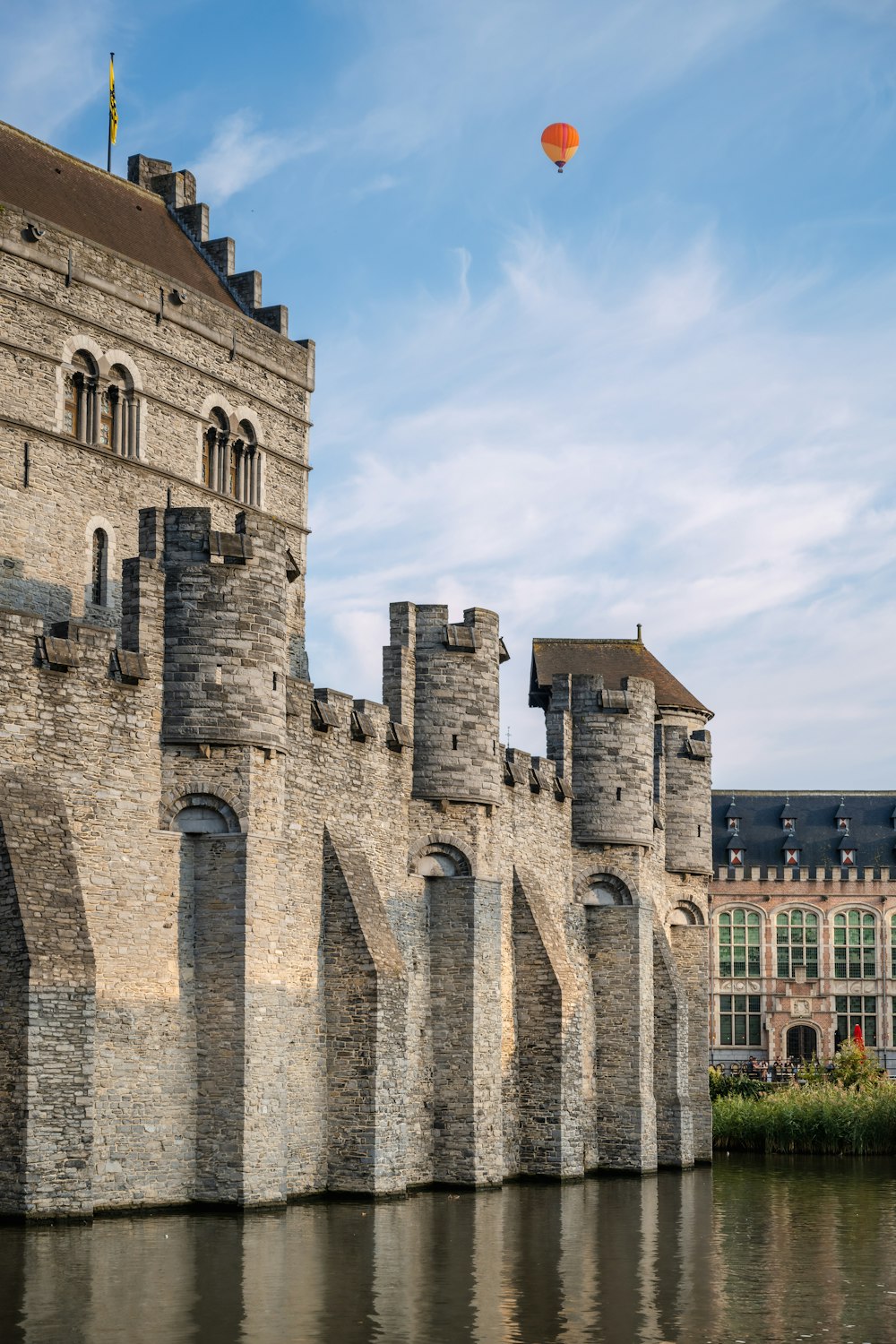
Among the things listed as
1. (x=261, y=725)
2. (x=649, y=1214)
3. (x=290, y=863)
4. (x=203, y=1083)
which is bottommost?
(x=649, y=1214)

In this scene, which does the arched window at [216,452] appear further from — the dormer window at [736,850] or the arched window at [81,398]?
the dormer window at [736,850]

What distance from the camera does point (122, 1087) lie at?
24.8 meters


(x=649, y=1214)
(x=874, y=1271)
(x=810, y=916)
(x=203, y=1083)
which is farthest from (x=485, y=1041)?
(x=810, y=916)

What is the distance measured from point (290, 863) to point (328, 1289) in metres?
9.92

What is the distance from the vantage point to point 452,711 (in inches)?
1284

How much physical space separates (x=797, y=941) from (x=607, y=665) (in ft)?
68.2

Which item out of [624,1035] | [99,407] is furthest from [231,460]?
[624,1035]

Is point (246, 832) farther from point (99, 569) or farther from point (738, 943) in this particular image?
point (738, 943)

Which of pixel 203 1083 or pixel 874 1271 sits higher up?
pixel 203 1083

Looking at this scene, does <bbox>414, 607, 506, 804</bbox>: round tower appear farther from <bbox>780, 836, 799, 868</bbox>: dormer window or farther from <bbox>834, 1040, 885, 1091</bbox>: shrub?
<bbox>780, 836, 799, 868</bbox>: dormer window

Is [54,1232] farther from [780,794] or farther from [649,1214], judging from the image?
[780,794]

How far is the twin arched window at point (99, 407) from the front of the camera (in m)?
35.7

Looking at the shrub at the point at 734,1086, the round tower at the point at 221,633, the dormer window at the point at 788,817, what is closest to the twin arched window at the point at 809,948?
the dormer window at the point at 788,817

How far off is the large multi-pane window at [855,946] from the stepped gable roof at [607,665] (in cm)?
1963
